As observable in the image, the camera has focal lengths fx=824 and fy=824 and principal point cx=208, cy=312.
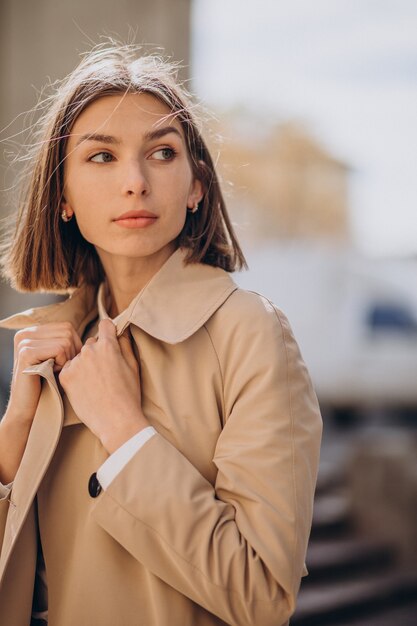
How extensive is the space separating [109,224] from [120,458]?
528 mm

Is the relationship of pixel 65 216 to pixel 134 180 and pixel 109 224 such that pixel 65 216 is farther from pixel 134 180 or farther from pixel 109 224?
pixel 134 180

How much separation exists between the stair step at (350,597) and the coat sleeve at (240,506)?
4.29 m

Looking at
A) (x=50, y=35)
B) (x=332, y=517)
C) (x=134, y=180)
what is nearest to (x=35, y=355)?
(x=134, y=180)

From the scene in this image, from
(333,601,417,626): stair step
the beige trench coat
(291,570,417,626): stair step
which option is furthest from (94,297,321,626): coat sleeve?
(333,601,417,626): stair step

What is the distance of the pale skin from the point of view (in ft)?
5.75

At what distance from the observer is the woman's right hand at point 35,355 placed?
187 centimetres

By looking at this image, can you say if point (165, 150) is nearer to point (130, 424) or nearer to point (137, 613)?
point (130, 424)

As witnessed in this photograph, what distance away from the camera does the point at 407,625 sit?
5941 mm

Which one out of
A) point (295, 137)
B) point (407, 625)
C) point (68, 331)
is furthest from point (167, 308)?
point (295, 137)

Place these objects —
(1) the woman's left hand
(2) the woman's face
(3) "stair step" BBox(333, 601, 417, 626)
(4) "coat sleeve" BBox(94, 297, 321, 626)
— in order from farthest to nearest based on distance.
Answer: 1. (3) "stair step" BBox(333, 601, 417, 626)
2. (2) the woman's face
3. (1) the woman's left hand
4. (4) "coat sleeve" BBox(94, 297, 321, 626)

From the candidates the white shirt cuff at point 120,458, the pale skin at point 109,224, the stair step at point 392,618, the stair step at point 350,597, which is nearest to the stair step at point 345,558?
the stair step at point 350,597

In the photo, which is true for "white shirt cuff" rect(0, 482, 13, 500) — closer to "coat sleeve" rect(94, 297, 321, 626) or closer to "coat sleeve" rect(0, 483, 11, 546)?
"coat sleeve" rect(0, 483, 11, 546)

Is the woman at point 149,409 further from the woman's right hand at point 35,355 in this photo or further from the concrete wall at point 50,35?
the concrete wall at point 50,35

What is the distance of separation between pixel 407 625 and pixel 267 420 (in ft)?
16.2
